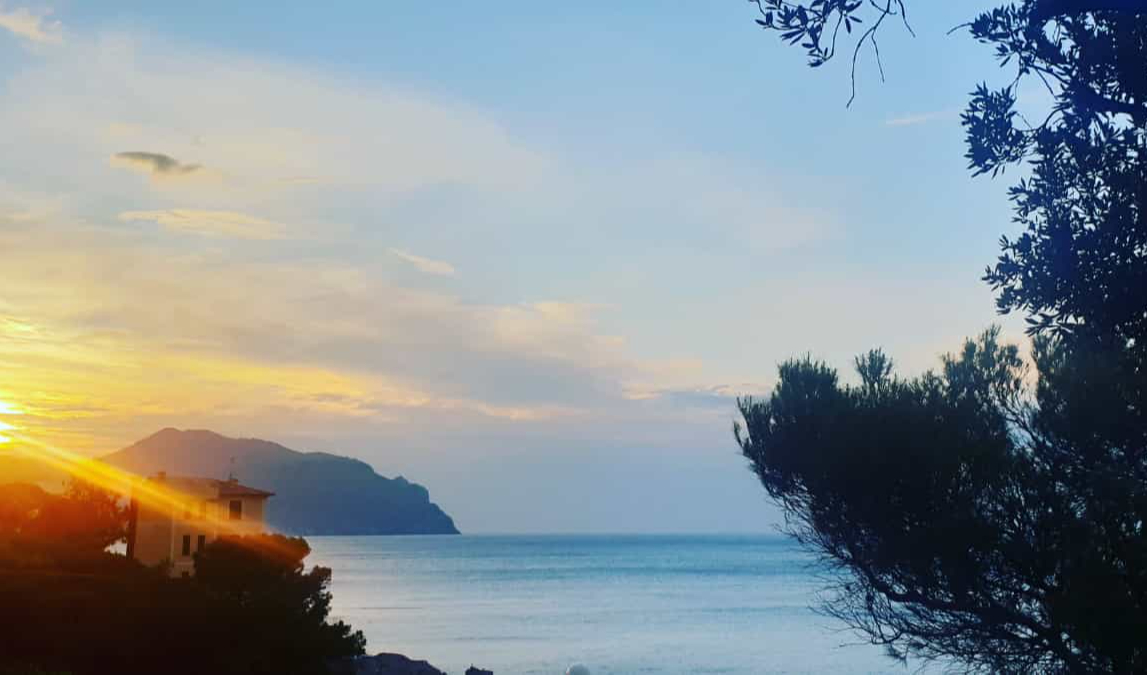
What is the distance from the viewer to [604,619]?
61719 mm

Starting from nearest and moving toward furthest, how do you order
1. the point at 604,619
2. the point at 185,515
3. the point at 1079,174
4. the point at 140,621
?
the point at 1079,174 < the point at 140,621 < the point at 185,515 < the point at 604,619

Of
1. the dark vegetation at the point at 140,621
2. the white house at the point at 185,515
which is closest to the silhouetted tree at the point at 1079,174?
the dark vegetation at the point at 140,621

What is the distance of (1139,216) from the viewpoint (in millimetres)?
6938

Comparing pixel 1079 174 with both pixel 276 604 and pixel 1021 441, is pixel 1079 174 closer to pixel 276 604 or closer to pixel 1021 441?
pixel 1021 441

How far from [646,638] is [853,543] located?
1616 inches

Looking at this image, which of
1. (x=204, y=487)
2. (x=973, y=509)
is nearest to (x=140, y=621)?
(x=973, y=509)

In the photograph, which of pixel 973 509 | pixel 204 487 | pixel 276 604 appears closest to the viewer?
pixel 973 509

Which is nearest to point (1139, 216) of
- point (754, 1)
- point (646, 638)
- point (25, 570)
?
point (754, 1)

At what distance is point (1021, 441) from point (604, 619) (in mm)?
51175

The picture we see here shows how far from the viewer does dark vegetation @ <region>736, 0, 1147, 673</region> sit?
7117 millimetres

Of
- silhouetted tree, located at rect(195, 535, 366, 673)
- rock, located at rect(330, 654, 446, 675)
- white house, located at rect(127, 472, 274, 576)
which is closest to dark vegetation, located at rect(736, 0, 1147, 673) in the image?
silhouetted tree, located at rect(195, 535, 366, 673)

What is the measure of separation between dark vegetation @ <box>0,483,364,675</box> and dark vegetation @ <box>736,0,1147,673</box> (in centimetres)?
898

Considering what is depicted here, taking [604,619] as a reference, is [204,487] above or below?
above

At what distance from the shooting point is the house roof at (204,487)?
39.1 metres
